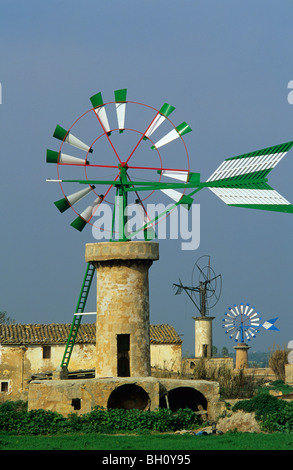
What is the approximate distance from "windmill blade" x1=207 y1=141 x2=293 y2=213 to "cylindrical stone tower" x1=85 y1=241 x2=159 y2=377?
2904 millimetres

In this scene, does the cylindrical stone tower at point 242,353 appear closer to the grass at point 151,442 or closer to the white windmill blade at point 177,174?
the white windmill blade at point 177,174

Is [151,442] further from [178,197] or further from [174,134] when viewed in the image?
[174,134]

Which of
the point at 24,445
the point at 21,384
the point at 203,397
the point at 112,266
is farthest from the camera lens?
the point at 21,384

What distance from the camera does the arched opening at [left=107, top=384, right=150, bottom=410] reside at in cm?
2420

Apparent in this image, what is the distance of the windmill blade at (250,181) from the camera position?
22703mm

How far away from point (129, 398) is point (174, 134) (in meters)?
8.42

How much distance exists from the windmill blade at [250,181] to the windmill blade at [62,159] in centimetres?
417

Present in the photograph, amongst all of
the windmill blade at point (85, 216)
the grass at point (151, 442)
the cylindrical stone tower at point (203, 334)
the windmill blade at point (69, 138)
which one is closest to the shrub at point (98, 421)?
the grass at point (151, 442)

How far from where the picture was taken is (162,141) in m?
25.3
